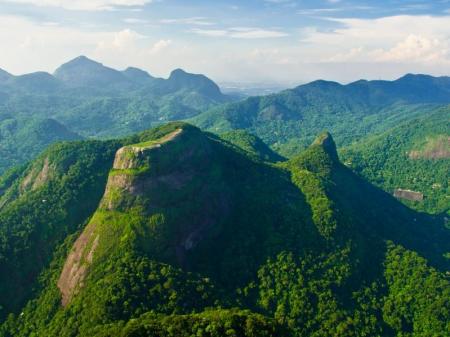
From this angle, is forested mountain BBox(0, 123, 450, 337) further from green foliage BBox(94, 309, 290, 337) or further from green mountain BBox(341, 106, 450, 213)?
green mountain BBox(341, 106, 450, 213)

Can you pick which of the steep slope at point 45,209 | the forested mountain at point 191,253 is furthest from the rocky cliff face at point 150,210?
the steep slope at point 45,209

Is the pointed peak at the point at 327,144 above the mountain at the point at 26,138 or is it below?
above

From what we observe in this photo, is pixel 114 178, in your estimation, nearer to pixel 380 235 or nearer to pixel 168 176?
pixel 168 176

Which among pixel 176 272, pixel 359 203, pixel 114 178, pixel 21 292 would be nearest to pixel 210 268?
pixel 176 272

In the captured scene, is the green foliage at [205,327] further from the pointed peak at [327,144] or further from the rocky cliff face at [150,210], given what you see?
the pointed peak at [327,144]

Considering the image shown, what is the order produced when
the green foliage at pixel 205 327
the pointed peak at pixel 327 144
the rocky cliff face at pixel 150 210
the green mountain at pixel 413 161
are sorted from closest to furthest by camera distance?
the green foliage at pixel 205 327, the rocky cliff face at pixel 150 210, the pointed peak at pixel 327 144, the green mountain at pixel 413 161

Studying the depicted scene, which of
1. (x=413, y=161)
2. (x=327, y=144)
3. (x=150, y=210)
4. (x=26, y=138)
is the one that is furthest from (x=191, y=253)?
(x=26, y=138)
